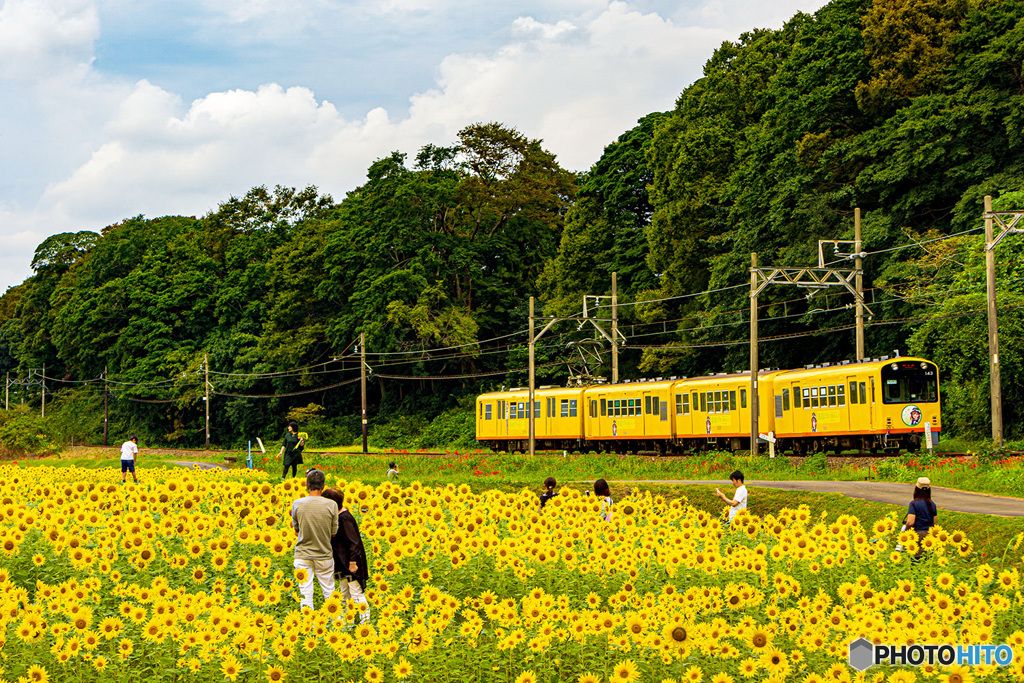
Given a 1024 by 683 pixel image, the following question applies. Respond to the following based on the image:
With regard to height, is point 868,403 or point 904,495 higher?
point 868,403

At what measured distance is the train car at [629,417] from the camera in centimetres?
3881

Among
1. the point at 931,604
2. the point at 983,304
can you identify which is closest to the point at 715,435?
the point at 983,304

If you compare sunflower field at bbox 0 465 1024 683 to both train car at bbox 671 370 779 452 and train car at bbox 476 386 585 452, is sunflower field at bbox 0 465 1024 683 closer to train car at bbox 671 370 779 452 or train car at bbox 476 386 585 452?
train car at bbox 671 370 779 452

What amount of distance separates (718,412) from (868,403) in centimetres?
649

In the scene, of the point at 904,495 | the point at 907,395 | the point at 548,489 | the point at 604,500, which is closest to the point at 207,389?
the point at 907,395

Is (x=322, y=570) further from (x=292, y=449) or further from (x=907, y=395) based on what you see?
(x=907, y=395)

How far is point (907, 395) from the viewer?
3103cm

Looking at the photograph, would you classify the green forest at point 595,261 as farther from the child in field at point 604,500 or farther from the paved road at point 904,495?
the child in field at point 604,500

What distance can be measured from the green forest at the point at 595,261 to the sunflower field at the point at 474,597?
23069 mm

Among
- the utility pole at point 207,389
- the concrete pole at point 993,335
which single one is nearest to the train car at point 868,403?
the concrete pole at point 993,335

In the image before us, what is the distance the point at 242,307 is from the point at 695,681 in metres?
71.9

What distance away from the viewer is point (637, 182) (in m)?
58.4

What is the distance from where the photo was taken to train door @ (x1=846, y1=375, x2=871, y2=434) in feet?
102

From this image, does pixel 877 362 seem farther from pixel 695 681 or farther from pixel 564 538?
pixel 695 681
